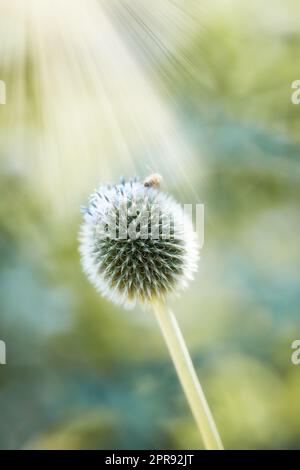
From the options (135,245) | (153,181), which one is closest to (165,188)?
(153,181)

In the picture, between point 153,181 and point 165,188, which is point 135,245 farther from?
point 165,188

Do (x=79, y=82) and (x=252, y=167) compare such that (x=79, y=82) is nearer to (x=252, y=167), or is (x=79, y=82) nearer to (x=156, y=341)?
(x=252, y=167)

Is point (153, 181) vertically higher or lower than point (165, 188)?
lower

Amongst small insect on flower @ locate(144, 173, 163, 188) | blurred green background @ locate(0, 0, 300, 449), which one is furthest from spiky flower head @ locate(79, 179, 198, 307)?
blurred green background @ locate(0, 0, 300, 449)

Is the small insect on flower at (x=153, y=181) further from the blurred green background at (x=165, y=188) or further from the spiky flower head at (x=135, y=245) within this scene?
the blurred green background at (x=165, y=188)

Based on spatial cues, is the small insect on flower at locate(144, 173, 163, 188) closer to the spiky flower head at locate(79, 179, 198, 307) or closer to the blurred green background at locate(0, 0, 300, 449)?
the spiky flower head at locate(79, 179, 198, 307)

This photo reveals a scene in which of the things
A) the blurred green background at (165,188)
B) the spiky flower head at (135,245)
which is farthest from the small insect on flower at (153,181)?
the blurred green background at (165,188)

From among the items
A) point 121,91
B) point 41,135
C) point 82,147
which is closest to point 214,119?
point 121,91
